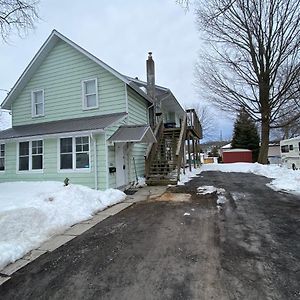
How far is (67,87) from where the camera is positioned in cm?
1389

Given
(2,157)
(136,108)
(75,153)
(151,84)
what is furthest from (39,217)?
(151,84)

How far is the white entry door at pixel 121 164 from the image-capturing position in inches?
469

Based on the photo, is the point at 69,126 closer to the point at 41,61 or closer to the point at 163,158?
the point at 41,61

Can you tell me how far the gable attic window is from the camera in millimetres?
13314

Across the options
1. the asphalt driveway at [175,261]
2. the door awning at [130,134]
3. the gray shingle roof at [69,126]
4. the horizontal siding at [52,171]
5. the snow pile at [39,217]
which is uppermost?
the gray shingle roof at [69,126]

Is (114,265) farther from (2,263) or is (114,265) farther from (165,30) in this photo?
(165,30)

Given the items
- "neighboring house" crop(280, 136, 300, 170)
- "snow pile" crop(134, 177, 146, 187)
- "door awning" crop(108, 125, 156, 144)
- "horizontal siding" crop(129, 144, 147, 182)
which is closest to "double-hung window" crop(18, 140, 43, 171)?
"door awning" crop(108, 125, 156, 144)

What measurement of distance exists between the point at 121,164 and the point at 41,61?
24.8ft

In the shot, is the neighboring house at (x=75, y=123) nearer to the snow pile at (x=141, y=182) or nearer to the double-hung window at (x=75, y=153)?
the double-hung window at (x=75, y=153)

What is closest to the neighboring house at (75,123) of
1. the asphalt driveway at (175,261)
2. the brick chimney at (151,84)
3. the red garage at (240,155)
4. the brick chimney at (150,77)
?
the brick chimney at (151,84)

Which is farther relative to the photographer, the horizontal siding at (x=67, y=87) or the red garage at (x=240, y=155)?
the red garage at (x=240, y=155)

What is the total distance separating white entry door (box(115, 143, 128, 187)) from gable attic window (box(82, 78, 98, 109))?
105 inches

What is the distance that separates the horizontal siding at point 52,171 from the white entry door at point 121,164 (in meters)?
1.07

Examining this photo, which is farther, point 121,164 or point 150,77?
point 150,77
